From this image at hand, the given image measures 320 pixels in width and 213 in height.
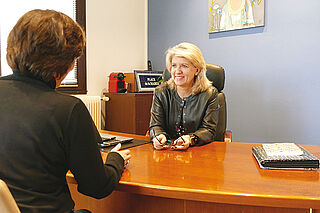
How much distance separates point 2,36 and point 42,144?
99.9 inches

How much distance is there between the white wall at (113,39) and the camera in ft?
12.0

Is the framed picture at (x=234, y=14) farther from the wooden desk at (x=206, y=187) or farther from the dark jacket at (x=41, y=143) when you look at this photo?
the dark jacket at (x=41, y=143)

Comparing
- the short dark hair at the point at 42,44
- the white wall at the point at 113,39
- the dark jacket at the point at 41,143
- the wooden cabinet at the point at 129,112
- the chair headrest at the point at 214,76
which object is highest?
the white wall at the point at 113,39

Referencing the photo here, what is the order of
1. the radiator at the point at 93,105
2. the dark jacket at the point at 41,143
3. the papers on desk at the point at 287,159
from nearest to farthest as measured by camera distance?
the dark jacket at the point at 41,143
the papers on desk at the point at 287,159
the radiator at the point at 93,105

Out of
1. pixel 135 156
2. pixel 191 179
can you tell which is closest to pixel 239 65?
pixel 135 156

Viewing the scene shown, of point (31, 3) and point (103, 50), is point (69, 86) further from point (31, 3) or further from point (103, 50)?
point (31, 3)

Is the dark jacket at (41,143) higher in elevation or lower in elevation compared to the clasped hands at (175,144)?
higher

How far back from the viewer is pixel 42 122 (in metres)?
0.88

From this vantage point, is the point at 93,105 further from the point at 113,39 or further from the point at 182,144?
the point at 182,144

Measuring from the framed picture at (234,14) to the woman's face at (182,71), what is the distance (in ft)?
4.83

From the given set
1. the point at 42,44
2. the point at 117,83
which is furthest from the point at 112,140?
the point at 117,83

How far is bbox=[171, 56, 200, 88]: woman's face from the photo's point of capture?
208cm

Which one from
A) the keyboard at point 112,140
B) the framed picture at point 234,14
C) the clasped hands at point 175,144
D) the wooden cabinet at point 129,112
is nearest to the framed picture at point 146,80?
the wooden cabinet at point 129,112

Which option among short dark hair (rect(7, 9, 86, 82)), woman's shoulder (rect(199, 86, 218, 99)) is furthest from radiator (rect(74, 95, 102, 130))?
short dark hair (rect(7, 9, 86, 82))
